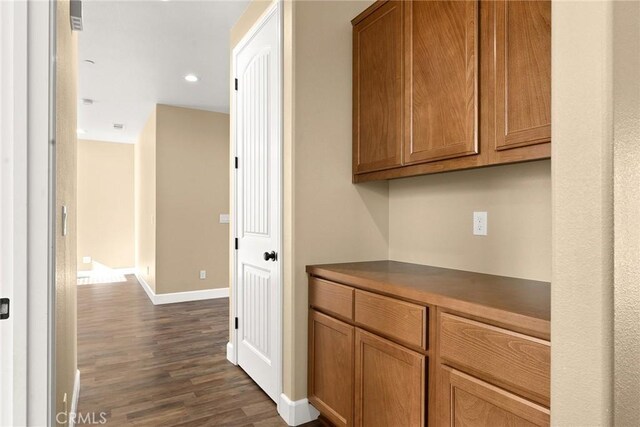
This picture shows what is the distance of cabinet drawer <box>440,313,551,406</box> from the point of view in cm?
104

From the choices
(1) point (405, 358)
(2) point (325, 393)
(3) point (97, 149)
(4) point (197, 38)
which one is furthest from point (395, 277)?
(3) point (97, 149)

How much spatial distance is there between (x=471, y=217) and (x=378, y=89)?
2.87 ft

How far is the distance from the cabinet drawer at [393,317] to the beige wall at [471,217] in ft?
1.93

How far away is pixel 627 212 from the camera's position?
0.79m

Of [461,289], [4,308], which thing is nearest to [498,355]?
[461,289]

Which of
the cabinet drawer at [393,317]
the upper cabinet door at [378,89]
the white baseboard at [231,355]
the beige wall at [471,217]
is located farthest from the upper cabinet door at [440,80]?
the white baseboard at [231,355]

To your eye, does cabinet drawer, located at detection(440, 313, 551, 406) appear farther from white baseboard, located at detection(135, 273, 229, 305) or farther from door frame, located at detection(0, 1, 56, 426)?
white baseboard, located at detection(135, 273, 229, 305)

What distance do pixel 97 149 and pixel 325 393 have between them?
7.30 metres

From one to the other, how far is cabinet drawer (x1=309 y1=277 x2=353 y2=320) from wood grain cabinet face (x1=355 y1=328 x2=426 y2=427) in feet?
0.49

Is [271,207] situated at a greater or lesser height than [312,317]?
greater

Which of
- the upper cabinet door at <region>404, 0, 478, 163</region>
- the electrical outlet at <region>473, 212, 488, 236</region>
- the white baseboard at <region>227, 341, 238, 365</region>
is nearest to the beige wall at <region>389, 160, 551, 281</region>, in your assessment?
the electrical outlet at <region>473, 212, 488, 236</region>

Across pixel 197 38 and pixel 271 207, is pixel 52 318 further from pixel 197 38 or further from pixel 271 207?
pixel 197 38

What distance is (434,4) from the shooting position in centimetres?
176

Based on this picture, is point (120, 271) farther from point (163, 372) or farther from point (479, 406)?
point (479, 406)
